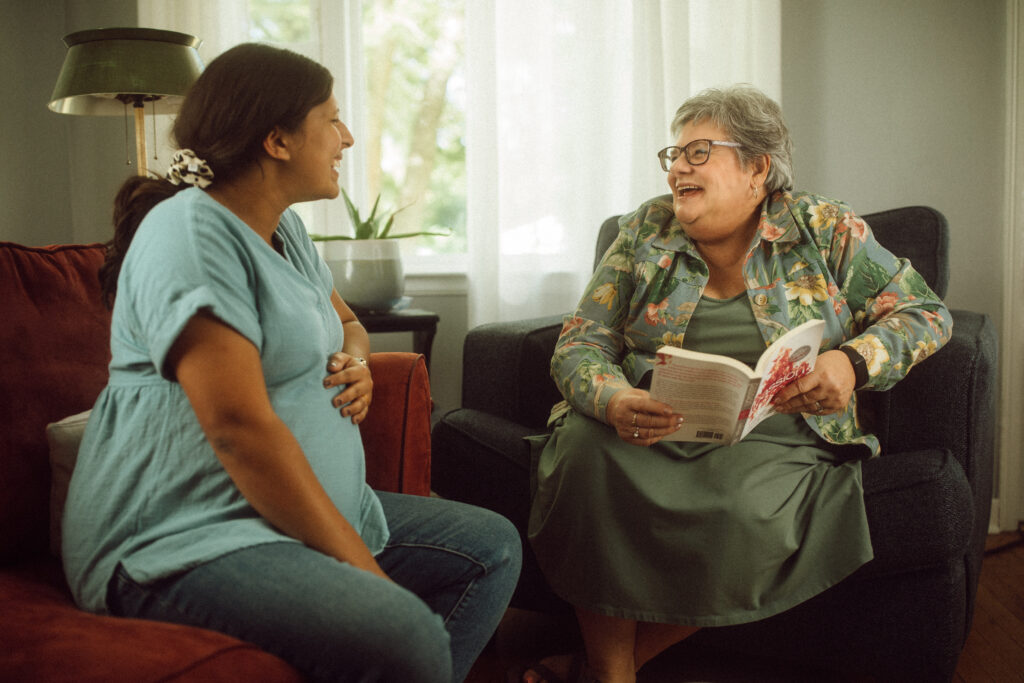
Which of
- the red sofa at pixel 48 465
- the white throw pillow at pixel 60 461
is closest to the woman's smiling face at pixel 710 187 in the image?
the red sofa at pixel 48 465

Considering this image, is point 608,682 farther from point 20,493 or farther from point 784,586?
point 20,493

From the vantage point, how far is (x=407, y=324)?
224 centimetres

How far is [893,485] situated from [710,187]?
605 mm

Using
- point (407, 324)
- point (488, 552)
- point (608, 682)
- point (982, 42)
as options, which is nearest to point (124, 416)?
point (488, 552)

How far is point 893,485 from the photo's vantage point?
51.4 inches

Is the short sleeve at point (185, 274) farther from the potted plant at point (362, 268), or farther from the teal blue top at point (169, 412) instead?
the potted plant at point (362, 268)

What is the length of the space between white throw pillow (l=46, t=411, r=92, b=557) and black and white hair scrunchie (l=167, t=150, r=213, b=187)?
0.39 meters

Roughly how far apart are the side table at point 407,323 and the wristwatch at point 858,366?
1241mm

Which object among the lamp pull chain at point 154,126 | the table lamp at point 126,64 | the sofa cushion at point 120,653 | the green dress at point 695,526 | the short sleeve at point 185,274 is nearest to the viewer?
the sofa cushion at point 120,653

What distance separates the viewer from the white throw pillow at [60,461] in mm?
1063

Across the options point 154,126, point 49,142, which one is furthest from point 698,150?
point 49,142

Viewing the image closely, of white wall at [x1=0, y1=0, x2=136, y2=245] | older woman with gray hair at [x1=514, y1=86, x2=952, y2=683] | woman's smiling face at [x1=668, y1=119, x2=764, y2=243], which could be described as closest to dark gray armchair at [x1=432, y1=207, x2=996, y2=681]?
older woman with gray hair at [x1=514, y1=86, x2=952, y2=683]

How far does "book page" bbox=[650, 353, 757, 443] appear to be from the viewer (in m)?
1.09

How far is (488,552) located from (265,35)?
2.15 metres
